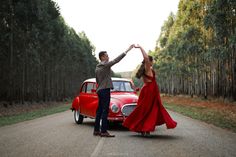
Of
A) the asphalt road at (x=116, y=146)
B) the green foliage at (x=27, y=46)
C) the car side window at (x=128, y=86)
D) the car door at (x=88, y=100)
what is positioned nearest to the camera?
the asphalt road at (x=116, y=146)

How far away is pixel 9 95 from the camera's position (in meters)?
32.1

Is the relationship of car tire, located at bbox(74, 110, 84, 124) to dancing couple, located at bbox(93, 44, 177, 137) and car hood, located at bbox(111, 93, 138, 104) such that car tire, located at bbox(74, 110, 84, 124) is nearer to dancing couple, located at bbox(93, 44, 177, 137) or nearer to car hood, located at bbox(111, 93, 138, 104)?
car hood, located at bbox(111, 93, 138, 104)

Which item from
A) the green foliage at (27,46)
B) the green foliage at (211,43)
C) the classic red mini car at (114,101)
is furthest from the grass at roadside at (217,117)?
the green foliage at (27,46)

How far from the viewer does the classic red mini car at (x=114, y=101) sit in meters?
12.4

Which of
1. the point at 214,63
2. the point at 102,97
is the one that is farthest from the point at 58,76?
the point at 102,97

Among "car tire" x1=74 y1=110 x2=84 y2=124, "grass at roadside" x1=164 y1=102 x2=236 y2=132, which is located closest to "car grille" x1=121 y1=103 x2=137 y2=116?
"car tire" x1=74 y1=110 x2=84 y2=124

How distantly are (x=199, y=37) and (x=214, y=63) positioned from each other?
3721 millimetres

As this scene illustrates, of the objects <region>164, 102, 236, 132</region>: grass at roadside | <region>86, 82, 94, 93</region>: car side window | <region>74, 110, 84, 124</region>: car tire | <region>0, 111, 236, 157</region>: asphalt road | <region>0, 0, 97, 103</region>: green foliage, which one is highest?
<region>0, 0, 97, 103</region>: green foliage

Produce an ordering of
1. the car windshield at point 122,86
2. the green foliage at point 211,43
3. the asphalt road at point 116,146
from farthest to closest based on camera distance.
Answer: the green foliage at point 211,43, the car windshield at point 122,86, the asphalt road at point 116,146

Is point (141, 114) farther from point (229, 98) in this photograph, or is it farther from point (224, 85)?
point (224, 85)

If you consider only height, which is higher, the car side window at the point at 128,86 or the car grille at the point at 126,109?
the car side window at the point at 128,86

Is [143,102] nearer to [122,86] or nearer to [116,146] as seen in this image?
[116,146]

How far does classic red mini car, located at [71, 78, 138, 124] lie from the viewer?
12.4 metres

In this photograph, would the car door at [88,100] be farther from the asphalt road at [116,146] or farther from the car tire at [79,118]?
the asphalt road at [116,146]
